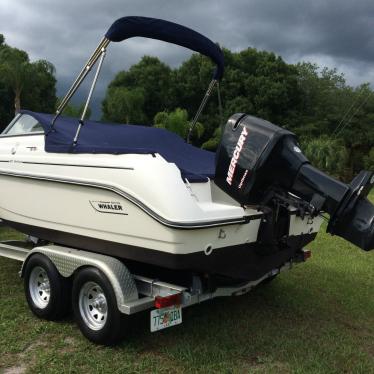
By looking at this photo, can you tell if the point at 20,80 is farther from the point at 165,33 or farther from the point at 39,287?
the point at 39,287

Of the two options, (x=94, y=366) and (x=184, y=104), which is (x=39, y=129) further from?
(x=184, y=104)

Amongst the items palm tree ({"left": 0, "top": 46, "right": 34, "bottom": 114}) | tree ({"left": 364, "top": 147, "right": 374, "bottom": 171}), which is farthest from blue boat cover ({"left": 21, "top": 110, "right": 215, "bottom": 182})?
tree ({"left": 364, "top": 147, "right": 374, "bottom": 171})

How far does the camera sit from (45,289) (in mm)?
4445

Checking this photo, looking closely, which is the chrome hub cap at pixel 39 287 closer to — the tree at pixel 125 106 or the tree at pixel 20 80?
the tree at pixel 20 80

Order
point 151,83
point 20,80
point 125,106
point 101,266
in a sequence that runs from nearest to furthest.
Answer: point 101,266 → point 20,80 → point 125,106 → point 151,83

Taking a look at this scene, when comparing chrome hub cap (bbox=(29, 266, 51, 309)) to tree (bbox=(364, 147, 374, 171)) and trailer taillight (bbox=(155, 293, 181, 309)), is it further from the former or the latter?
tree (bbox=(364, 147, 374, 171))

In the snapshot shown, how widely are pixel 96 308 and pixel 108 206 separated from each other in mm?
875

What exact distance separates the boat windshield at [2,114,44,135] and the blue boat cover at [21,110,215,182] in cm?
7

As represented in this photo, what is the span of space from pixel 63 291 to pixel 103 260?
2.06 ft

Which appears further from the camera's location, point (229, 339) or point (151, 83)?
point (151, 83)

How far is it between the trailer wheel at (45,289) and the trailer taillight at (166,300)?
104cm

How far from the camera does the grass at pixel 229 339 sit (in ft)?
11.9

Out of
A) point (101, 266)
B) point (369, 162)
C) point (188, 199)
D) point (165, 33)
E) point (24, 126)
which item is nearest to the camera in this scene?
point (188, 199)

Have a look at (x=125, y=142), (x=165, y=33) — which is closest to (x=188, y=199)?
(x=125, y=142)
